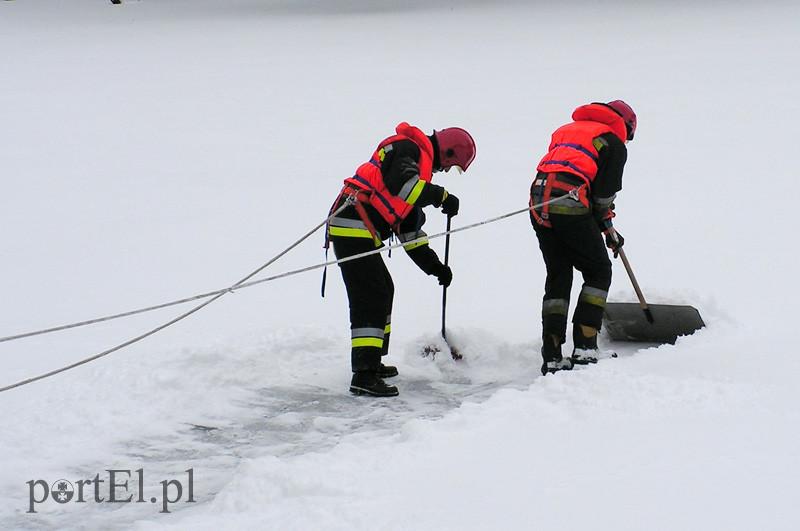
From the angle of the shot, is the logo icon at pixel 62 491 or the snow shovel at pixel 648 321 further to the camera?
the snow shovel at pixel 648 321

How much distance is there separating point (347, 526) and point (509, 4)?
60.5 feet

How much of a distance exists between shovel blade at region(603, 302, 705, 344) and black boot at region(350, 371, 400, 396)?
54.4 inches

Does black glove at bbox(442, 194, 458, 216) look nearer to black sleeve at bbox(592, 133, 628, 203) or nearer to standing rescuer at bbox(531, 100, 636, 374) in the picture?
standing rescuer at bbox(531, 100, 636, 374)

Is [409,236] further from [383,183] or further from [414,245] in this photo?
[383,183]

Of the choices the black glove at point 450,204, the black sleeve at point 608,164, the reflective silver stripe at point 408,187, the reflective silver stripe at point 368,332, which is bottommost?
the reflective silver stripe at point 368,332

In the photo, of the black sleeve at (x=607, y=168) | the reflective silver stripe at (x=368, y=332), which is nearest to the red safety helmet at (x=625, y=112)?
the black sleeve at (x=607, y=168)

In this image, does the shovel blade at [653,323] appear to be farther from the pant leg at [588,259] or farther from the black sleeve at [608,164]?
the black sleeve at [608,164]

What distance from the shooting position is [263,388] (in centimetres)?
524

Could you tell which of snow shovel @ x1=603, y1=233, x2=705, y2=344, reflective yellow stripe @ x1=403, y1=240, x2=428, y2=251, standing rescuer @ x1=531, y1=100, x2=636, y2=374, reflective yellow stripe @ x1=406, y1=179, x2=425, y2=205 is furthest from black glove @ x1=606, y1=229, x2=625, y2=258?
reflective yellow stripe @ x1=406, y1=179, x2=425, y2=205

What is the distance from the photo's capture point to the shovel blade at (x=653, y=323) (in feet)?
18.0

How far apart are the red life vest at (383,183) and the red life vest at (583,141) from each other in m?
→ 0.64

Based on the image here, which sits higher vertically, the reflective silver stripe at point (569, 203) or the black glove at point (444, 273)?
the reflective silver stripe at point (569, 203)

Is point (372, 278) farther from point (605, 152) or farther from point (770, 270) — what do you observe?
point (770, 270)

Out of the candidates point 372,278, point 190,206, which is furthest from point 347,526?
point 190,206
